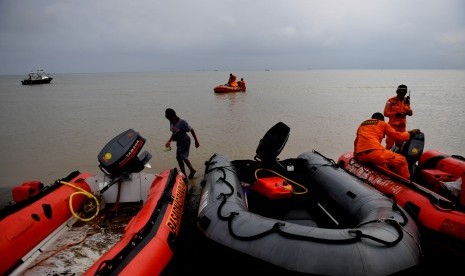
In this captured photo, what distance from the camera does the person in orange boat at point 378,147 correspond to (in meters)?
4.12

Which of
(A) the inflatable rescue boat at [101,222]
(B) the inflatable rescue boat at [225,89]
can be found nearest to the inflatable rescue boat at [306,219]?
(A) the inflatable rescue boat at [101,222]

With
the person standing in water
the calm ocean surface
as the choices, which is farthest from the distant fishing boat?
the person standing in water

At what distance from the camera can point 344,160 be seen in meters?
5.12

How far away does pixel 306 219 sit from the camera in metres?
3.65

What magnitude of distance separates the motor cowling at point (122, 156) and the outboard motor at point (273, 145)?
1.68 meters

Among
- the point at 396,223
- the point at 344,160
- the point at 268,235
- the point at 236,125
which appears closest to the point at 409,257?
the point at 396,223

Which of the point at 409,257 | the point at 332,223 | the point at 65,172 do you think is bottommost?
the point at 65,172

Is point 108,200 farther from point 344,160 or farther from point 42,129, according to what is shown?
point 42,129

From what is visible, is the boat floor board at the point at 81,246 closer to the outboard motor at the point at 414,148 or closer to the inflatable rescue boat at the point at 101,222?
the inflatable rescue boat at the point at 101,222

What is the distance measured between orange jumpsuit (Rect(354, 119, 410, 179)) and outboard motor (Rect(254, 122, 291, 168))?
3.84 ft

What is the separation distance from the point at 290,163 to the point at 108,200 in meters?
2.74

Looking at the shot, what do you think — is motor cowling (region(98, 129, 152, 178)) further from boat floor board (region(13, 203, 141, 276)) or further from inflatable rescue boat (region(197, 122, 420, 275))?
inflatable rescue boat (region(197, 122, 420, 275))

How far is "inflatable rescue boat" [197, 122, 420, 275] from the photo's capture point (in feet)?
7.45

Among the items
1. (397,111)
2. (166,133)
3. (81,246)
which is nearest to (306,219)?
(81,246)
